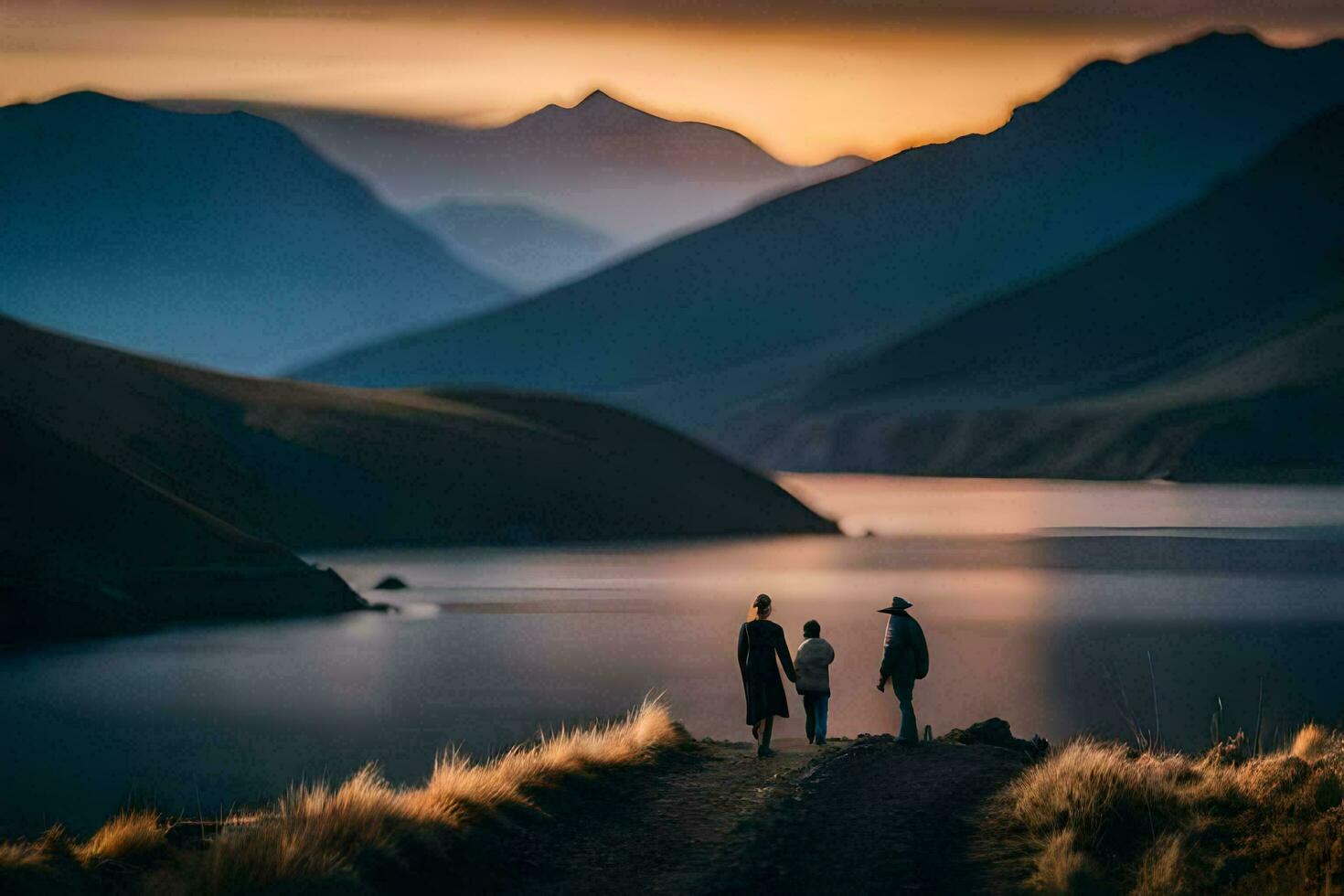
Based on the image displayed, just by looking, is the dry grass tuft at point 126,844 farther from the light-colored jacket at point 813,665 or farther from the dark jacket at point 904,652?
the dark jacket at point 904,652

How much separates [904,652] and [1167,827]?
564 centimetres

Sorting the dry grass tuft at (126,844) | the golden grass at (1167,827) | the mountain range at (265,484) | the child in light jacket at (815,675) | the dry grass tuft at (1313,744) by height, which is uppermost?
the mountain range at (265,484)

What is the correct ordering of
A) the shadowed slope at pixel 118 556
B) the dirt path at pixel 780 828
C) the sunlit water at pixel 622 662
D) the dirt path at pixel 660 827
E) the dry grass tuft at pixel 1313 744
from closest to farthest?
1. the dirt path at pixel 780 828
2. the dirt path at pixel 660 827
3. the dry grass tuft at pixel 1313 744
4. the sunlit water at pixel 622 662
5. the shadowed slope at pixel 118 556

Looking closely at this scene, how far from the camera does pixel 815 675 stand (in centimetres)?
2019

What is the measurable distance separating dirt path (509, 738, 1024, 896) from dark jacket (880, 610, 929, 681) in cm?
110

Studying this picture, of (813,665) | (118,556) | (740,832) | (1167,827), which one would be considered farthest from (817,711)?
(118,556)

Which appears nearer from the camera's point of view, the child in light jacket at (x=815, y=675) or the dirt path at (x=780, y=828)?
the dirt path at (x=780, y=828)

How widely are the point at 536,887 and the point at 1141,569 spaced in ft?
201

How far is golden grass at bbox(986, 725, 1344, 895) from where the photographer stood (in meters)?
12.8

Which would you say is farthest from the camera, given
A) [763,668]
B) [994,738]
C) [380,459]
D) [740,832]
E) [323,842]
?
[380,459]

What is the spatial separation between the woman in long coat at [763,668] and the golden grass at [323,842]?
292 centimetres

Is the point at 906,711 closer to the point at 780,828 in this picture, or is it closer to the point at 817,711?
the point at 817,711

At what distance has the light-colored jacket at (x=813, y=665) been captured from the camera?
20.0 m

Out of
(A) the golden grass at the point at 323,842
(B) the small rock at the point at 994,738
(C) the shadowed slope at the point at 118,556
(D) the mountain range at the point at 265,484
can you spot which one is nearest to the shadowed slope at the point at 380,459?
(D) the mountain range at the point at 265,484
